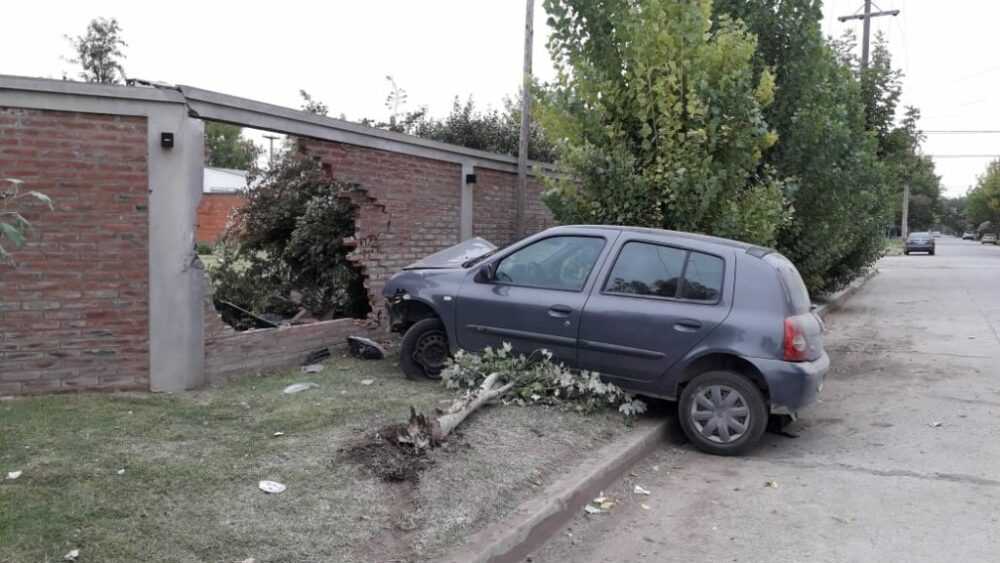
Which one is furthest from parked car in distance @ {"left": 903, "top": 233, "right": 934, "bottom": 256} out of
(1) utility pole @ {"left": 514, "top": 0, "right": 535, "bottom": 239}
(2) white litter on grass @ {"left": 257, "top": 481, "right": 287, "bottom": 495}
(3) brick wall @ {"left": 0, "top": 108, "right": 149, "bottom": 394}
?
(2) white litter on grass @ {"left": 257, "top": 481, "right": 287, "bottom": 495}

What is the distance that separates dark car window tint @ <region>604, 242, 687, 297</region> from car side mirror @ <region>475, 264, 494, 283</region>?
1.13m

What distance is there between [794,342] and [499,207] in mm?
6542

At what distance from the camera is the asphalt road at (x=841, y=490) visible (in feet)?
15.1

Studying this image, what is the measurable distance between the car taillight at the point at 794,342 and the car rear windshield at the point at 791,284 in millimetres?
159

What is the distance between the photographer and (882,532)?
4.85m

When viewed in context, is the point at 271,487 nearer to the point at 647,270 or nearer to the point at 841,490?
the point at 647,270

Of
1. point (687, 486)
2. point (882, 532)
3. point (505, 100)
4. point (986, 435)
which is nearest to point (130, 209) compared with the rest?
point (687, 486)

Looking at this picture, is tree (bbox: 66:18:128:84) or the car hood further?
tree (bbox: 66:18:128:84)

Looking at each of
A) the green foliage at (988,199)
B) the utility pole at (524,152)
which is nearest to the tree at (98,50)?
the utility pole at (524,152)

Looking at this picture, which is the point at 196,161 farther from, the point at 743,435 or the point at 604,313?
the point at 743,435

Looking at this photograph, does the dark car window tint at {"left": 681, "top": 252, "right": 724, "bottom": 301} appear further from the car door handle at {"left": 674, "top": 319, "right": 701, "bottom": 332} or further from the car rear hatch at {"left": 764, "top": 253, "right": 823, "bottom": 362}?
the car rear hatch at {"left": 764, "top": 253, "right": 823, "bottom": 362}

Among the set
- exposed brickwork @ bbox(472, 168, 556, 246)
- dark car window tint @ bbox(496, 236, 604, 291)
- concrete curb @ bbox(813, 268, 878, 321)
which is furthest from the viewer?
concrete curb @ bbox(813, 268, 878, 321)

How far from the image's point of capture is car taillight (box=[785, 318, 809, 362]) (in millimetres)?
6160

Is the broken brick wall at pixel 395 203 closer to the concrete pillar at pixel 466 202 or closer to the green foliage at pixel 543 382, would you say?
the concrete pillar at pixel 466 202
